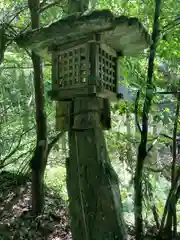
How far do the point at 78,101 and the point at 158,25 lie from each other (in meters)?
1.22

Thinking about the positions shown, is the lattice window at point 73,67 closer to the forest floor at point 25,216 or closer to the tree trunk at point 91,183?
the tree trunk at point 91,183

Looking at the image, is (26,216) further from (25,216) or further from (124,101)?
(124,101)

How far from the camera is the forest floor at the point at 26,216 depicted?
10.7 ft

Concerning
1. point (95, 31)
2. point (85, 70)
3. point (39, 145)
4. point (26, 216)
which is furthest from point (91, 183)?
point (26, 216)

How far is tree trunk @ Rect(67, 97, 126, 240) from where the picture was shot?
6.92 feet

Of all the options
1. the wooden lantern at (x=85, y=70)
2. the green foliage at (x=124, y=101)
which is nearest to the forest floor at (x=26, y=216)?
the green foliage at (x=124, y=101)

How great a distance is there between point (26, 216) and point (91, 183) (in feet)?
6.07

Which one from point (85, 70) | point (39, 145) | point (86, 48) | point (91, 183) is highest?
point (86, 48)

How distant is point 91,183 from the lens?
85.1 inches

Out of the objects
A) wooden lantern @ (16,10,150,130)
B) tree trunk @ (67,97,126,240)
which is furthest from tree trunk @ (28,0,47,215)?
tree trunk @ (67,97,126,240)

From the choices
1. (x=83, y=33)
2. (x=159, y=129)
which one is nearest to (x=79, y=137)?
(x=83, y=33)

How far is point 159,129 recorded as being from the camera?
12.1 ft

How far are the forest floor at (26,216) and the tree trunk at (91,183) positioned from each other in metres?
1.23

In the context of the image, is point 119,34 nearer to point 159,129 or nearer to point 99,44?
point 99,44
